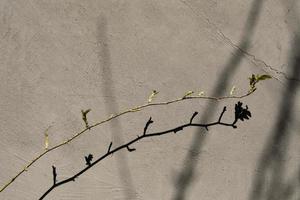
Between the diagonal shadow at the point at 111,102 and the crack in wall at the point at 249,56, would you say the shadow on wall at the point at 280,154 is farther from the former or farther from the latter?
the diagonal shadow at the point at 111,102

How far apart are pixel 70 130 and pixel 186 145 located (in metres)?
0.47

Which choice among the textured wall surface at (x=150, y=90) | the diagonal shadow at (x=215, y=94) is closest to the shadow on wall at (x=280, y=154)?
the textured wall surface at (x=150, y=90)

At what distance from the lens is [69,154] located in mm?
2107

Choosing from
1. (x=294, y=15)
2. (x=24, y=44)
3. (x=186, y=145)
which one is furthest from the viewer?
(x=294, y=15)

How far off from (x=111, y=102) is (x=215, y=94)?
431 mm

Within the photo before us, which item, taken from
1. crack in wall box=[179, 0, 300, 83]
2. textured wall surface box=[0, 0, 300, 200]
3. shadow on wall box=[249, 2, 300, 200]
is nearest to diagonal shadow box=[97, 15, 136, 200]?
textured wall surface box=[0, 0, 300, 200]

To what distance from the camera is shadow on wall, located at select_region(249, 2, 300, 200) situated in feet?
7.48

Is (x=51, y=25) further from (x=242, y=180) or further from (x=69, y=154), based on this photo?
(x=242, y=180)

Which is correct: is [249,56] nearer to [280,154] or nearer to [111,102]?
[280,154]

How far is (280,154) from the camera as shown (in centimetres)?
232

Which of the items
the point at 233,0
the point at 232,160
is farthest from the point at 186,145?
the point at 233,0

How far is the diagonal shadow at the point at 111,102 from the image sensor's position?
2121mm

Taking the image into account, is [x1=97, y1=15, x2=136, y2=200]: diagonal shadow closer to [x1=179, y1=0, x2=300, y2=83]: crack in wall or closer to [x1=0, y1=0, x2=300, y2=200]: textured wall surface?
[x1=0, y1=0, x2=300, y2=200]: textured wall surface

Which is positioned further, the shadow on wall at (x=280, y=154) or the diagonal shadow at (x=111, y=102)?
the shadow on wall at (x=280, y=154)
